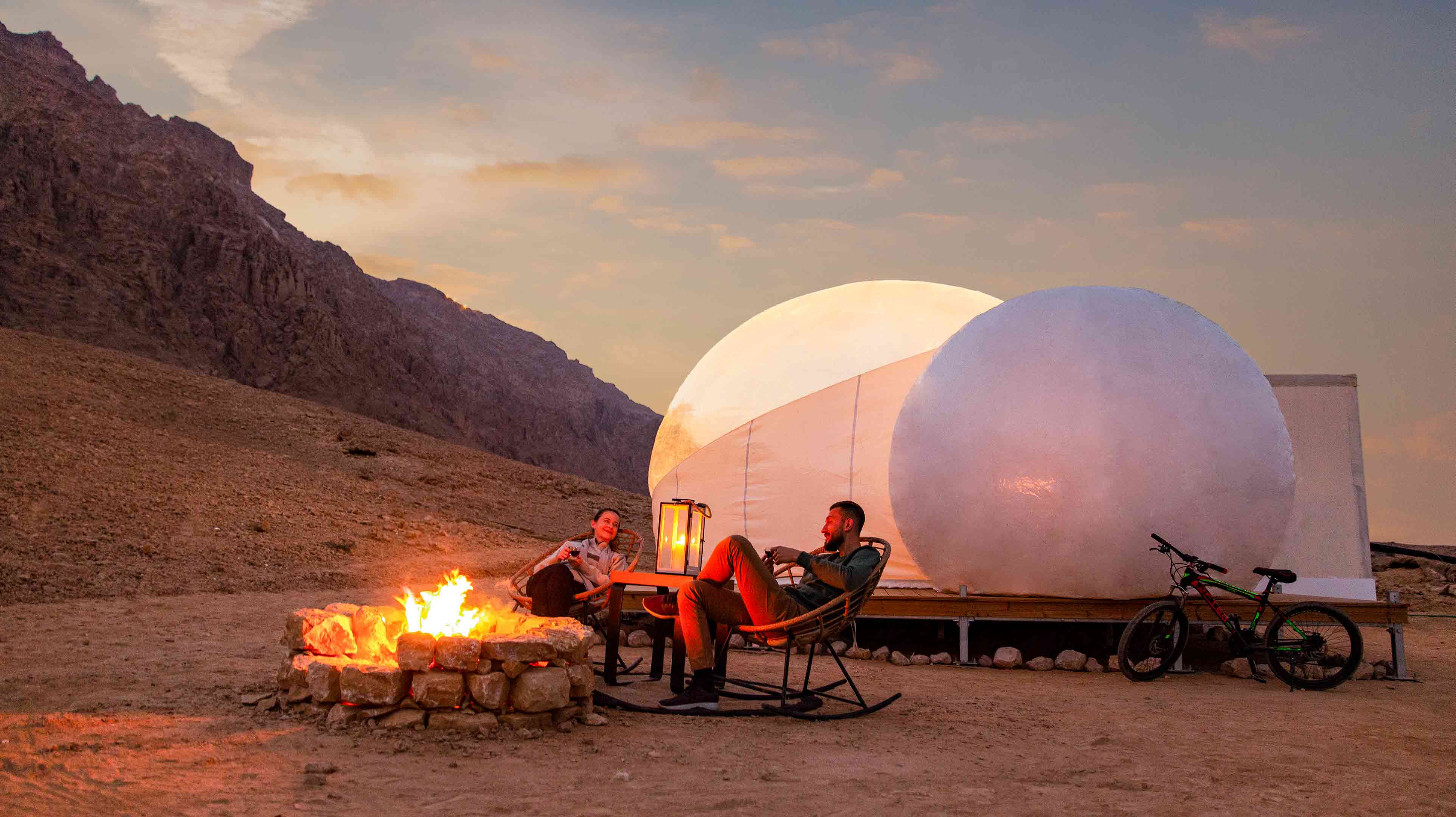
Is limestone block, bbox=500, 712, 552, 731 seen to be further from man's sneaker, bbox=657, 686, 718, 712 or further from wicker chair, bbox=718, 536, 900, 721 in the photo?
wicker chair, bbox=718, 536, 900, 721

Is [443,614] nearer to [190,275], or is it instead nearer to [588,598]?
[588,598]

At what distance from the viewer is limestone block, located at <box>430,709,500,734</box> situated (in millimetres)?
4500

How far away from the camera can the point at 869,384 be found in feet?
33.6

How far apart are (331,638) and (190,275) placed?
44.9 m

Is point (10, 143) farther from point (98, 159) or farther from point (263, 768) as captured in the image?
point (263, 768)

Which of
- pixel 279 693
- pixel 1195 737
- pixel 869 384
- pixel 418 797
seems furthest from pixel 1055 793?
pixel 869 384

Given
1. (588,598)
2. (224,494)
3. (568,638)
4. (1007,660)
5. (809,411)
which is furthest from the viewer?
(224,494)

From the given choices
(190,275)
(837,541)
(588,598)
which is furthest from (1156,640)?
(190,275)

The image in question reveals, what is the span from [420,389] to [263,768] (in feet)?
156

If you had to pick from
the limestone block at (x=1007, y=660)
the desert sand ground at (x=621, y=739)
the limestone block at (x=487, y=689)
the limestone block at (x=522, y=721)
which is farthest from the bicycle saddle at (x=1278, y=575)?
the limestone block at (x=487, y=689)

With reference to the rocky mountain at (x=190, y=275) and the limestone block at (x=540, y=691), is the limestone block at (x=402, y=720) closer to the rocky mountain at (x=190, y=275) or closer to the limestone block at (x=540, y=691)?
the limestone block at (x=540, y=691)

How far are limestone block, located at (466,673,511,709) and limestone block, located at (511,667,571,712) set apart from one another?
8 cm

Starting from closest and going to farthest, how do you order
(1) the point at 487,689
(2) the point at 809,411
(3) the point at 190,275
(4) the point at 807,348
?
1. (1) the point at 487,689
2. (2) the point at 809,411
3. (4) the point at 807,348
4. (3) the point at 190,275

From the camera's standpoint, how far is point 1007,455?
24.6 feet
